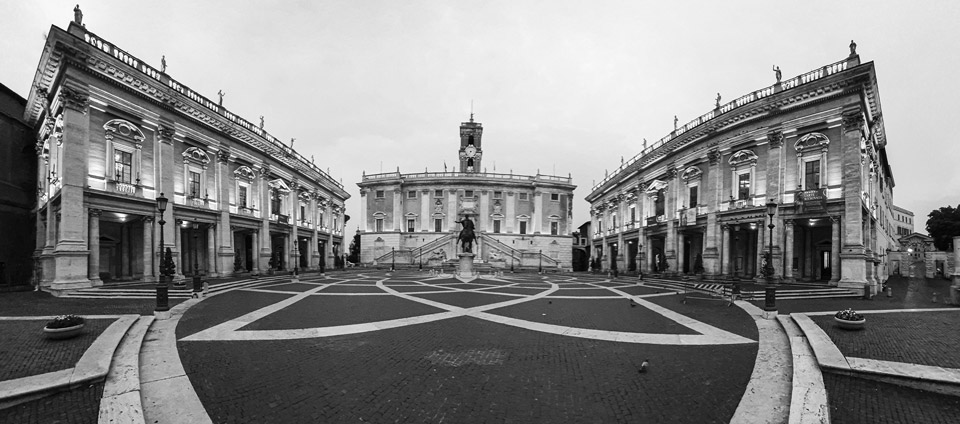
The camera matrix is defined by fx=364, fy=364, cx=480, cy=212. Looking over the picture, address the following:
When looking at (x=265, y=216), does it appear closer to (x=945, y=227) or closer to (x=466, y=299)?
(x=466, y=299)

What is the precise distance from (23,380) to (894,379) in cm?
1506

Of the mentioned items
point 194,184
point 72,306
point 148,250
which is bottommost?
point 72,306

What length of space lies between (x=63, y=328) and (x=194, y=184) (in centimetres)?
2315

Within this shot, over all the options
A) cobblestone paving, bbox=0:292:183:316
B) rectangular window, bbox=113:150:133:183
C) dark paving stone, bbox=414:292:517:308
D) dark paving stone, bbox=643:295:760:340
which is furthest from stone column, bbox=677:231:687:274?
rectangular window, bbox=113:150:133:183

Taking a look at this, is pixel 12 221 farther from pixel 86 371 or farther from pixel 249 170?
pixel 86 371

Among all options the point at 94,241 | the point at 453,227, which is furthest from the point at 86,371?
the point at 453,227

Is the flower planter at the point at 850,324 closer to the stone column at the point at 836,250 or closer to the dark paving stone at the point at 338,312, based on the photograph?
the dark paving stone at the point at 338,312

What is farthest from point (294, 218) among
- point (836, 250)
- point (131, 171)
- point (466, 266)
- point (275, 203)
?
point (836, 250)

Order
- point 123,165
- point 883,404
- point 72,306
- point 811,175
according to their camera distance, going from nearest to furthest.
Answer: point 883,404, point 72,306, point 123,165, point 811,175

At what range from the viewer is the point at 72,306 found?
1402cm

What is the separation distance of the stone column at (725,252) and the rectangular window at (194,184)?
40.4 meters

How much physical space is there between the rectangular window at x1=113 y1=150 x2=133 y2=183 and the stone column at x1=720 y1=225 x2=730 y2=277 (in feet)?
135

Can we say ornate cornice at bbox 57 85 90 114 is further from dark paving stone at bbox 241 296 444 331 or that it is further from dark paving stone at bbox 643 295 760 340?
dark paving stone at bbox 643 295 760 340

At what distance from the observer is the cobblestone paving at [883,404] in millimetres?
5324
